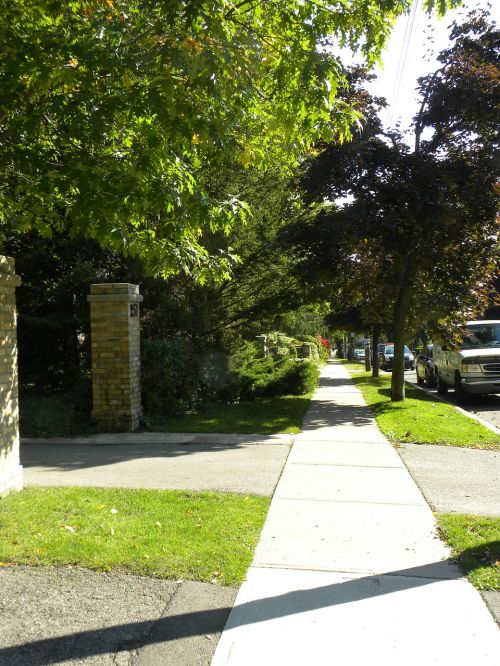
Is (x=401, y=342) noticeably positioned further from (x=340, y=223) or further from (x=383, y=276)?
(x=340, y=223)

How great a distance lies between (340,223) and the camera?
12.3 metres

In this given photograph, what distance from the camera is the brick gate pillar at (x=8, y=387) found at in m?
5.63

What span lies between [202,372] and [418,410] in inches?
175

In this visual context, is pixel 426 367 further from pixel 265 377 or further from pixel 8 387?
pixel 8 387

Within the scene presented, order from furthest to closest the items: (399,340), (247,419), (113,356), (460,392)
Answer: (460,392) < (399,340) < (247,419) < (113,356)

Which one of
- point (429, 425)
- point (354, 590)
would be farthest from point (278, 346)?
point (354, 590)

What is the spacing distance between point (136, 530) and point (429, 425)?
678cm

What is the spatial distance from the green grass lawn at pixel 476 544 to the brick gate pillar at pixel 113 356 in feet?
18.3

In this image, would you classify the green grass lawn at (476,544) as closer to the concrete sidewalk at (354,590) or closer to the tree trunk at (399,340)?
the concrete sidewalk at (354,590)

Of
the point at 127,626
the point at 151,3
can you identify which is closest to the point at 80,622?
the point at 127,626

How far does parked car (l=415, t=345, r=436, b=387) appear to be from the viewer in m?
20.5

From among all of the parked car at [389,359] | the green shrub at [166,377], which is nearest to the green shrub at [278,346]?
the green shrub at [166,377]

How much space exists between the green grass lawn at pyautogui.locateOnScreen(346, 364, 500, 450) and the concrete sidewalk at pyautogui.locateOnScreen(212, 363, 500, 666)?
2886mm

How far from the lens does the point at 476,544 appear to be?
15.0 feet
